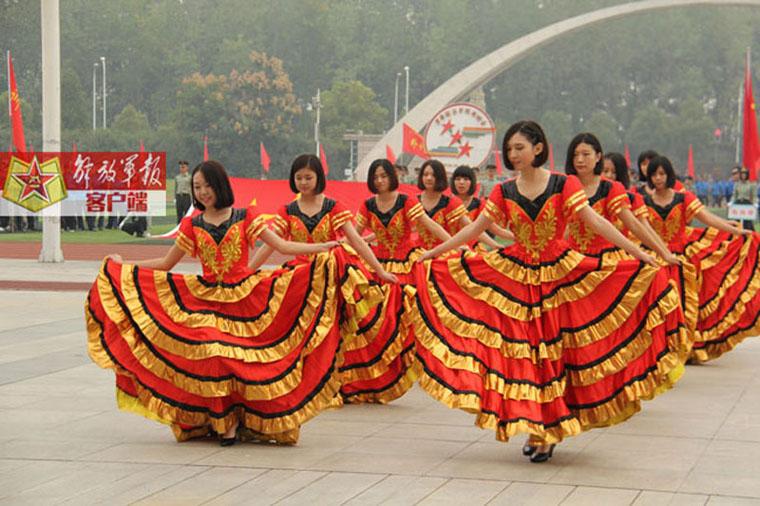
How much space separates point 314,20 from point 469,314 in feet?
325

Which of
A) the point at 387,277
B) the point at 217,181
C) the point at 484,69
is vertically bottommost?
the point at 387,277

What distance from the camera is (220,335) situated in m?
7.34

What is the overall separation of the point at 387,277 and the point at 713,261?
365 cm

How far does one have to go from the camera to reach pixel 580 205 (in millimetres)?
7008

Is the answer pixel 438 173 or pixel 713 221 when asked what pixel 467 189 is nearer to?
pixel 438 173

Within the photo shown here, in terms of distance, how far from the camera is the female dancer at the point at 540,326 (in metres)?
6.83

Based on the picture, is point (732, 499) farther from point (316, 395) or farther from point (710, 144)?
point (710, 144)

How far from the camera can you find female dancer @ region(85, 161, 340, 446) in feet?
24.0

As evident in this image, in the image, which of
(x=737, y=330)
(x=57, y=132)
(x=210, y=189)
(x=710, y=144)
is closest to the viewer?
(x=210, y=189)

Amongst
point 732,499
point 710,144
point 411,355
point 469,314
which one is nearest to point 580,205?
point 469,314

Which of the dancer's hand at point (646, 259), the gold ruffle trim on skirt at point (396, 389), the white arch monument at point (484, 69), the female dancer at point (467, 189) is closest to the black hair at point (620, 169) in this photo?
the female dancer at point (467, 189)

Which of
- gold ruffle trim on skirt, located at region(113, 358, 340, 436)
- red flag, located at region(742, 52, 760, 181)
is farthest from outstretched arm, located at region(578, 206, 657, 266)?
red flag, located at region(742, 52, 760, 181)

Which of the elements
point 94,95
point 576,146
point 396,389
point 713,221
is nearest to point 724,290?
point 713,221

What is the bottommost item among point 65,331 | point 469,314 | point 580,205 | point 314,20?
point 65,331
